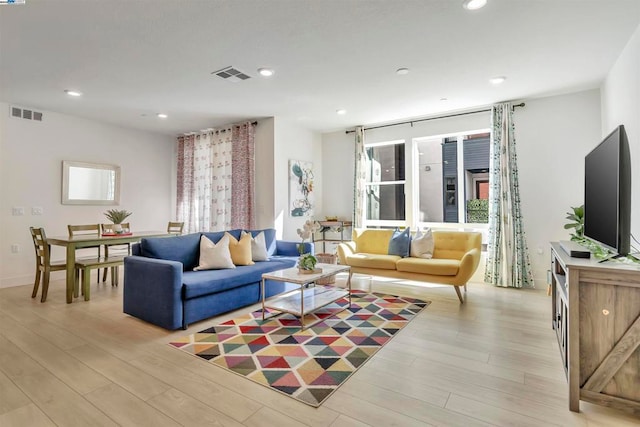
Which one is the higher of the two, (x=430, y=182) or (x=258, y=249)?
(x=430, y=182)

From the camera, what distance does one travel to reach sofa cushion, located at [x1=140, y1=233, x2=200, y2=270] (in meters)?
3.43

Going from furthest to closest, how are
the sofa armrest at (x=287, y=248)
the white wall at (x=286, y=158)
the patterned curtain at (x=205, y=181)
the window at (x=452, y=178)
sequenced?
the patterned curtain at (x=205, y=181)
the white wall at (x=286, y=158)
the window at (x=452, y=178)
the sofa armrest at (x=287, y=248)

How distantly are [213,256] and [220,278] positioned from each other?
1.61 ft

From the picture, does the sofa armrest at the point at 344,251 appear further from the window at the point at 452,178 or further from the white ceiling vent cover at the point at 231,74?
the white ceiling vent cover at the point at 231,74

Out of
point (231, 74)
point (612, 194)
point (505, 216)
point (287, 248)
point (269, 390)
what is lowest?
point (269, 390)

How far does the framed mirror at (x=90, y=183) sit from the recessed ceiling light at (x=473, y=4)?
5969mm

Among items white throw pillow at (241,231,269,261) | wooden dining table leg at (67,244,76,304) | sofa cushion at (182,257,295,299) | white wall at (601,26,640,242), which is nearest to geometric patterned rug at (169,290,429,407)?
sofa cushion at (182,257,295,299)

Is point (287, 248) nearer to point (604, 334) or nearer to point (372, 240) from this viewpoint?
point (372, 240)

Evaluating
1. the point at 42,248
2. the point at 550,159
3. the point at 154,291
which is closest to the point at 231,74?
the point at 154,291

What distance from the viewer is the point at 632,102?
9.29 feet

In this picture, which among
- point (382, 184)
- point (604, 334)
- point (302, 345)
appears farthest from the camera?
point (382, 184)

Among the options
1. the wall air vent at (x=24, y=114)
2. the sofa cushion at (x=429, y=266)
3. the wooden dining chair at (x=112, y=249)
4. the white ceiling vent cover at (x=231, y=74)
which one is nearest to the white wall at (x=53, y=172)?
the wall air vent at (x=24, y=114)

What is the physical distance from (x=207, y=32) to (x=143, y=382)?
2771mm

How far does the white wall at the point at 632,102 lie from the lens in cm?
271
